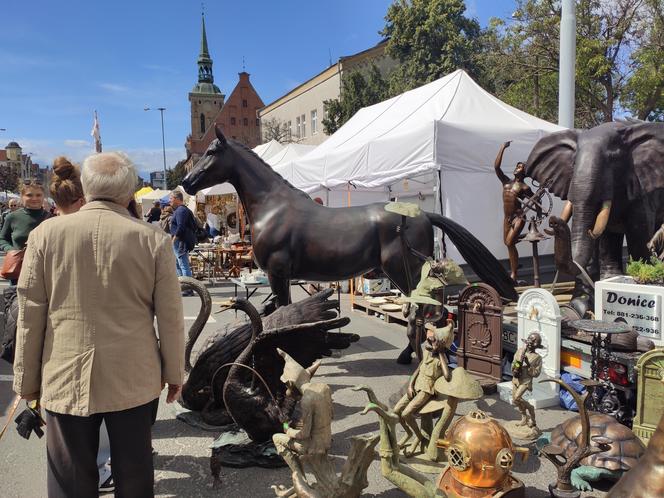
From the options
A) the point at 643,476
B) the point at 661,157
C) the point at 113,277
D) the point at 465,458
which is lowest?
the point at 465,458

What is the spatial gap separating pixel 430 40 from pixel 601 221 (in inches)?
841

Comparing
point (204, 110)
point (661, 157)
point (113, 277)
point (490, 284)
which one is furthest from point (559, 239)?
point (204, 110)

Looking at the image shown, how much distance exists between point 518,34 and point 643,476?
19.1 m

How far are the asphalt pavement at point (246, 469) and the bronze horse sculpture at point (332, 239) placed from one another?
35.3 inches

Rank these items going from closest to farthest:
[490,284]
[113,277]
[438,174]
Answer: [113,277] → [490,284] → [438,174]

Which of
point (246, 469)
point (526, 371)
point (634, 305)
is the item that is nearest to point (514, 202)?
point (634, 305)

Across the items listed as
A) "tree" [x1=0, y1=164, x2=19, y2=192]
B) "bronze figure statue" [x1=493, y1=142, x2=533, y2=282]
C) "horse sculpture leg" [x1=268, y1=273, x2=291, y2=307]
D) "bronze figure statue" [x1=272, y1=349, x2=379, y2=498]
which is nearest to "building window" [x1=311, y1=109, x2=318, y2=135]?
"tree" [x1=0, y1=164, x2=19, y2=192]

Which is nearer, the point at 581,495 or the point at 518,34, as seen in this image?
the point at 581,495

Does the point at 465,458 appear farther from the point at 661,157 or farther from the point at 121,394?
the point at 661,157

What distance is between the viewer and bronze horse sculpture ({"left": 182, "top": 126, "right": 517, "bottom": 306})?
160 inches

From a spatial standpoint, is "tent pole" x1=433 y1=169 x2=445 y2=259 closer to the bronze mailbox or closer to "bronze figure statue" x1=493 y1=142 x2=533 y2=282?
"bronze figure statue" x1=493 y1=142 x2=533 y2=282

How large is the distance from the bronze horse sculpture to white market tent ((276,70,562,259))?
2.10 metres

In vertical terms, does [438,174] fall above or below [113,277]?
above

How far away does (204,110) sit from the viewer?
219 ft
